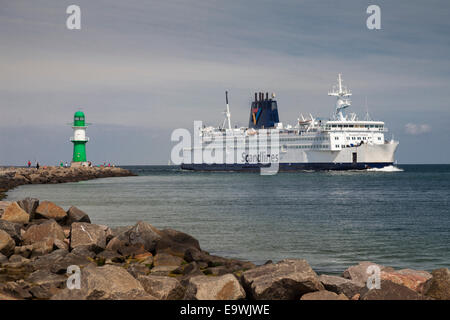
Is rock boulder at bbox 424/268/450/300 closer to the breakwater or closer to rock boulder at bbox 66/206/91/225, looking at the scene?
rock boulder at bbox 66/206/91/225

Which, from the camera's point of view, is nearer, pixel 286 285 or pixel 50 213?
pixel 286 285

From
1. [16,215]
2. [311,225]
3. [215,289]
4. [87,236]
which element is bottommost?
[311,225]

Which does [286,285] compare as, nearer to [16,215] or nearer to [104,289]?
[104,289]

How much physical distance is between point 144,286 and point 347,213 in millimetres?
16132

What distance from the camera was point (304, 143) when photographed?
70688 mm

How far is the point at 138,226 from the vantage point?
1116cm

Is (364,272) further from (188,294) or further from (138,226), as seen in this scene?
(138,226)

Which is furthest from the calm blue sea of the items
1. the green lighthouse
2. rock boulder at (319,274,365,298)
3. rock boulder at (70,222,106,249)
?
the green lighthouse

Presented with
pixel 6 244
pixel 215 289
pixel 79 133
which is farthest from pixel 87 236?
pixel 79 133

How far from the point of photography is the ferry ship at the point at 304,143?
65.4 m

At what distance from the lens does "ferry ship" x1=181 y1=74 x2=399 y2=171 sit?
65.4 m

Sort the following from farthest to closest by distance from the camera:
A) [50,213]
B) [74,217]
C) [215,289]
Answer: [50,213]
[74,217]
[215,289]

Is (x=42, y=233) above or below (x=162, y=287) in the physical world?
above

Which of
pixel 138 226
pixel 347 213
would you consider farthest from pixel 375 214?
pixel 138 226
